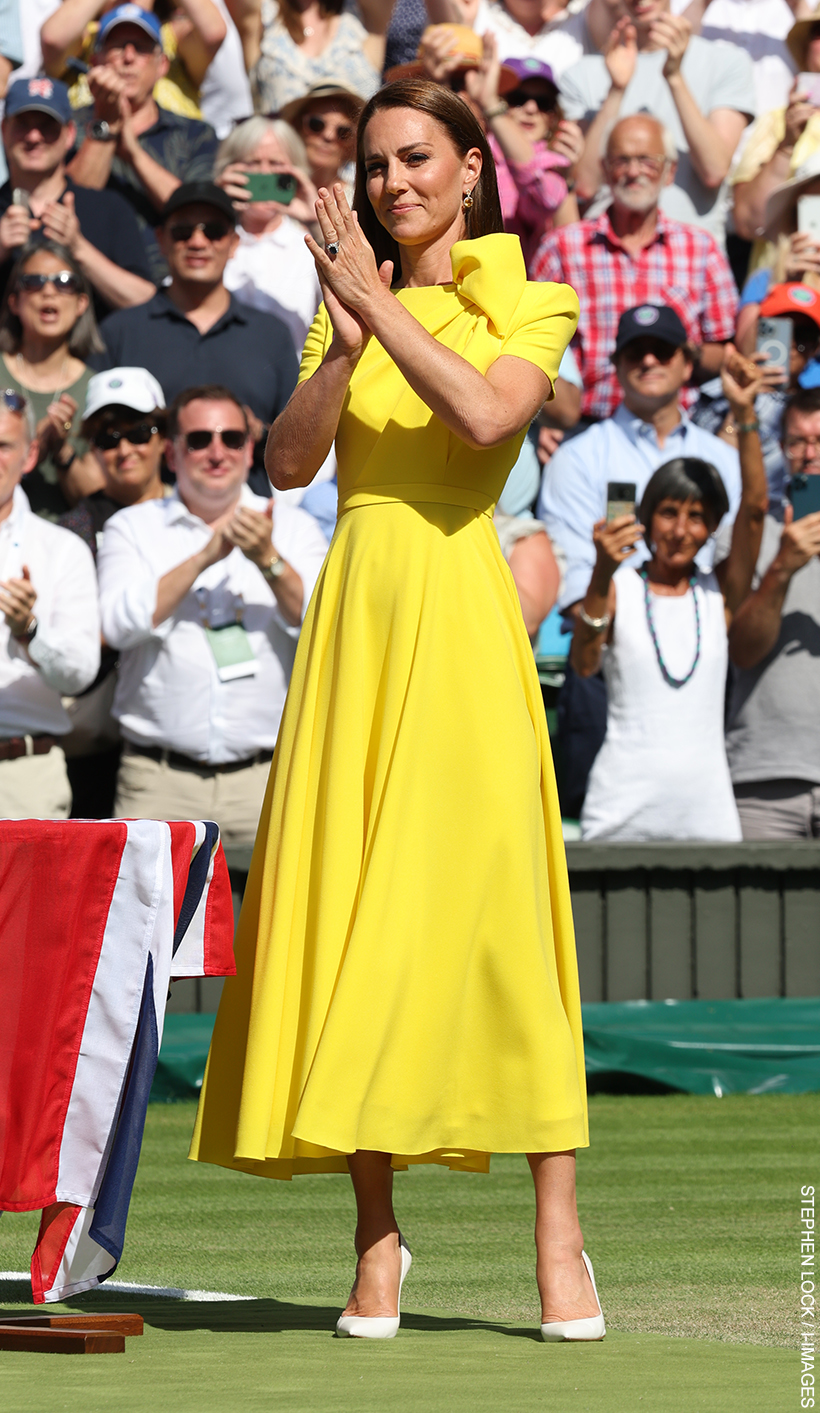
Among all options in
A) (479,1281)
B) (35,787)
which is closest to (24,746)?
(35,787)

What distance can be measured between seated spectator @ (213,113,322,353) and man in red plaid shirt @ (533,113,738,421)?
4.15ft

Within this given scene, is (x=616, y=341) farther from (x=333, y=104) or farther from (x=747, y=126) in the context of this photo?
(x=747, y=126)

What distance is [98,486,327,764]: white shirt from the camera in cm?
757

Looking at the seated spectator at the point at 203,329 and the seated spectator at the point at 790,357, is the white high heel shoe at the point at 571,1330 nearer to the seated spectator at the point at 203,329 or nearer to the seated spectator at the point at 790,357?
the seated spectator at the point at 203,329

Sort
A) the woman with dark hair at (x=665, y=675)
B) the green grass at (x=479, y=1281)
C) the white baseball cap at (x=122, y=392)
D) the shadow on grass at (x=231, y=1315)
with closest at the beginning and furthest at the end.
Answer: the green grass at (x=479, y=1281) → the shadow on grass at (x=231, y=1315) → the woman with dark hair at (x=665, y=675) → the white baseball cap at (x=122, y=392)

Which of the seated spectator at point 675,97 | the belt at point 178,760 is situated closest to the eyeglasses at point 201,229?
the belt at point 178,760

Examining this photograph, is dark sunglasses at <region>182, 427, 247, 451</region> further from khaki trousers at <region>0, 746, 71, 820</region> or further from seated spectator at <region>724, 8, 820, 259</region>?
seated spectator at <region>724, 8, 820, 259</region>

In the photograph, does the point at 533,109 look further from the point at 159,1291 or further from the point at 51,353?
the point at 159,1291

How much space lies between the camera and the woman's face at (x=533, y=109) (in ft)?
34.6

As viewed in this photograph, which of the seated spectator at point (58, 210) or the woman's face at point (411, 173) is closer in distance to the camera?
the woman's face at point (411, 173)

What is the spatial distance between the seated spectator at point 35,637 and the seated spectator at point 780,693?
274cm

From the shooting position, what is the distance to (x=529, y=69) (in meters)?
10.5

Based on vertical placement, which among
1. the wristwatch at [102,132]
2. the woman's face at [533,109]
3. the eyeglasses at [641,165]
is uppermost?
the woman's face at [533,109]

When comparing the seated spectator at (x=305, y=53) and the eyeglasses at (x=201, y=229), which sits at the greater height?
the seated spectator at (x=305, y=53)
